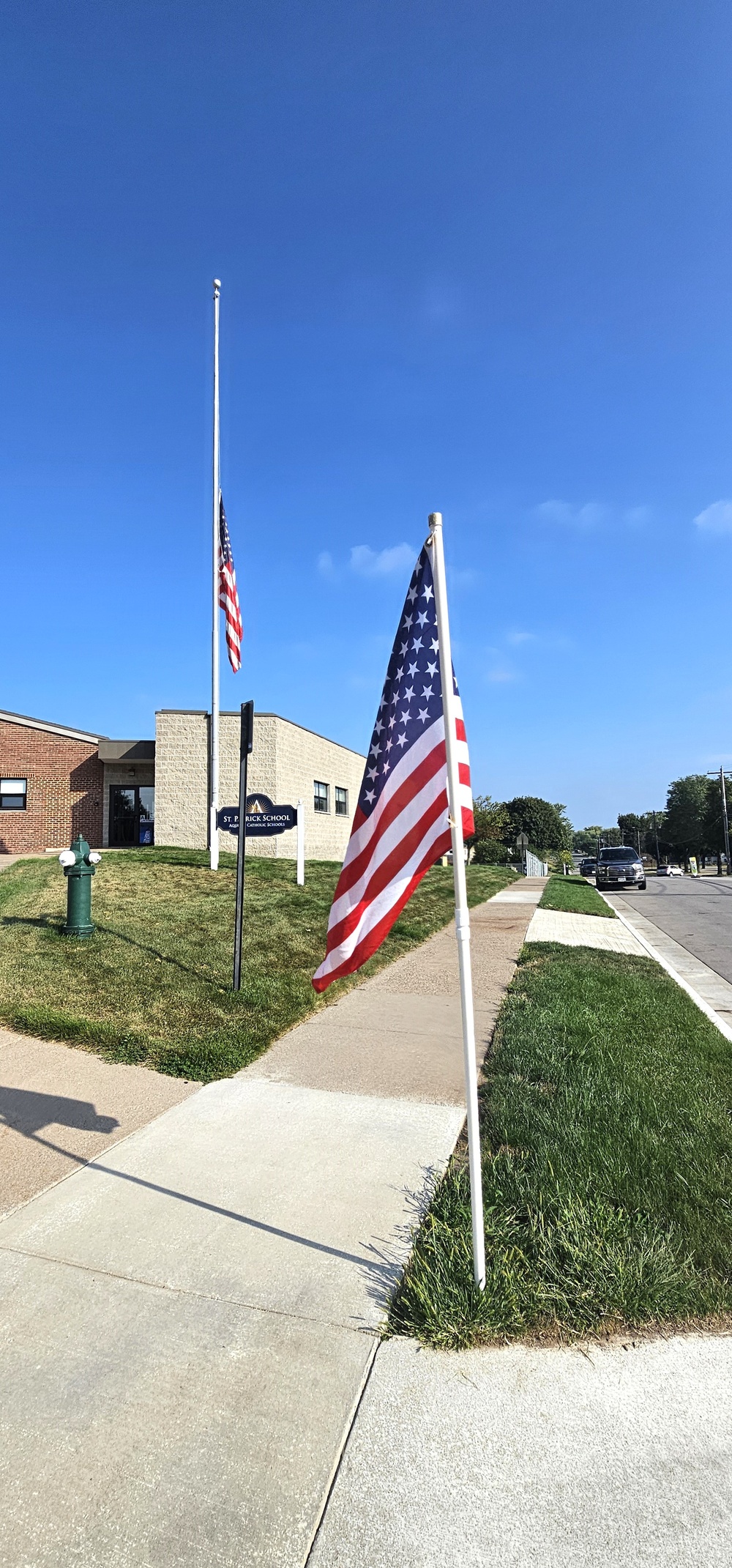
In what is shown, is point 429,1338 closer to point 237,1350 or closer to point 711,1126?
point 237,1350

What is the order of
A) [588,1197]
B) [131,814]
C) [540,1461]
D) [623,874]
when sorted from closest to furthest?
[540,1461] → [588,1197] → [131,814] → [623,874]

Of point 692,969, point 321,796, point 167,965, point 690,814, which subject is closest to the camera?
point 167,965

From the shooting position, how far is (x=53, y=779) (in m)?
22.8

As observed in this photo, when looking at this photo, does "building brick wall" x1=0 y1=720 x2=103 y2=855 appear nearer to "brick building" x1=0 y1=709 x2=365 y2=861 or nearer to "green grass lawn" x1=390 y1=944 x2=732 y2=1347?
"brick building" x1=0 y1=709 x2=365 y2=861

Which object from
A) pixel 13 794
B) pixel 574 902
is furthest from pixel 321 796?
pixel 13 794

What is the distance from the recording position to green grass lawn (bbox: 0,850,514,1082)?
6.17 m

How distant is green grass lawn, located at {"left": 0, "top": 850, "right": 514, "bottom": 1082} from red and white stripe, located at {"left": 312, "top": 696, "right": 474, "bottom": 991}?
2646mm

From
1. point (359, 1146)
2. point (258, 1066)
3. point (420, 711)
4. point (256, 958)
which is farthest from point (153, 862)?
point (420, 711)

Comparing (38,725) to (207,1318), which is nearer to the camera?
(207,1318)

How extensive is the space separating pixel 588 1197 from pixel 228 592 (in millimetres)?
14027

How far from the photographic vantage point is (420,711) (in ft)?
11.1

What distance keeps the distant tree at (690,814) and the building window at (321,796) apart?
87.6 meters

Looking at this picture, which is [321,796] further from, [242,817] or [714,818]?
[714,818]

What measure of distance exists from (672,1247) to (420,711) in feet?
7.78
